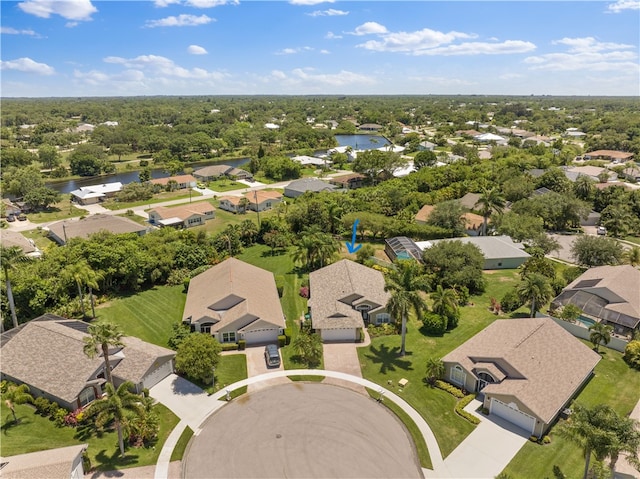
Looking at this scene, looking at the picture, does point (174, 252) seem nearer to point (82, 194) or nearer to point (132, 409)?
point (132, 409)

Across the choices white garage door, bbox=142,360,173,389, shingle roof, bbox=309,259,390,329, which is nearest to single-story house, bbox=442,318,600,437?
shingle roof, bbox=309,259,390,329

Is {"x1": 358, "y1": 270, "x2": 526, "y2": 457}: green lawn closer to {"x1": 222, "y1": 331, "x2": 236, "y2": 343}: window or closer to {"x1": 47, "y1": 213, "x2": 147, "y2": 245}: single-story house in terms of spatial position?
{"x1": 222, "y1": 331, "x2": 236, "y2": 343}: window

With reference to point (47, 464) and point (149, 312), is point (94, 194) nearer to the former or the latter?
point (149, 312)

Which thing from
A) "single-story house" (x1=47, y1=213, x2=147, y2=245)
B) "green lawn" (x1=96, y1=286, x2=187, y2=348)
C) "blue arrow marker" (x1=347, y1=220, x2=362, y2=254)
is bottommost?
"green lawn" (x1=96, y1=286, x2=187, y2=348)

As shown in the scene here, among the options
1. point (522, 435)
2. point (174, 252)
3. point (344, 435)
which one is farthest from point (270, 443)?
point (174, 252)

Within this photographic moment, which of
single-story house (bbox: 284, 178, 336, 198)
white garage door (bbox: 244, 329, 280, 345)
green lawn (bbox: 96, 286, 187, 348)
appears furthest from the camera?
single-story house (bbox: 284, 178, 336, 198)

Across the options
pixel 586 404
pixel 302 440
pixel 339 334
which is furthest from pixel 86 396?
pixel 586 404
